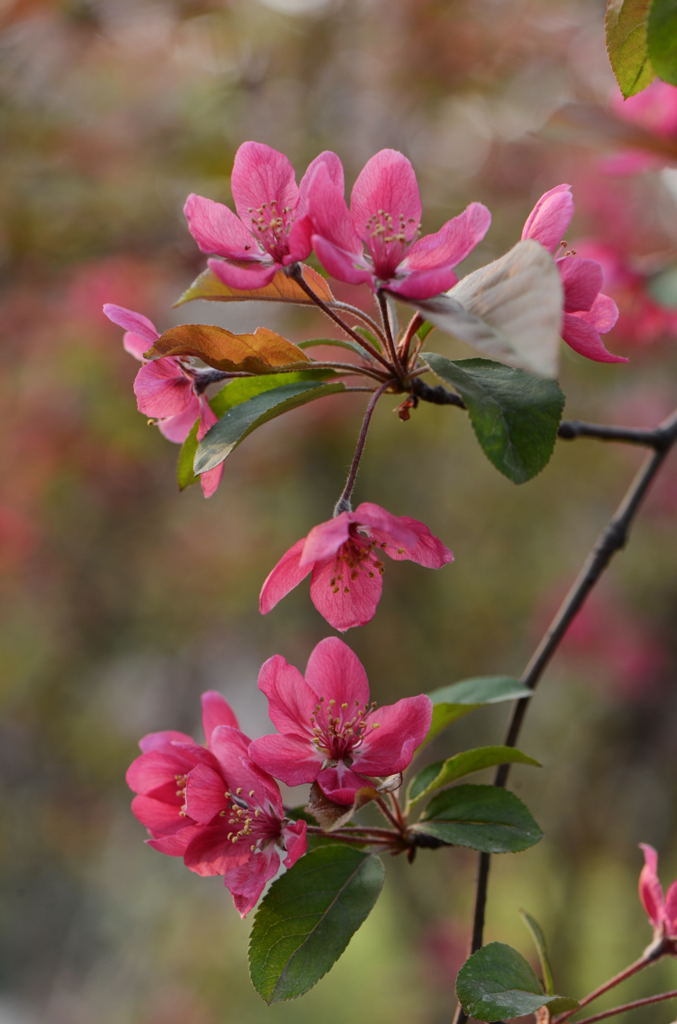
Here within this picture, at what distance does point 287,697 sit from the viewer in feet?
2.01

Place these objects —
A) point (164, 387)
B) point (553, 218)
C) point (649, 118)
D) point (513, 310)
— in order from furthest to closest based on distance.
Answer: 1. point (649, 118)
2. point (164, 387)
3. point (553, 218)
4. point (513, 310)

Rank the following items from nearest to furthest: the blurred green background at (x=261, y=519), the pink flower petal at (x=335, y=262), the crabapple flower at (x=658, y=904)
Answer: the pink flower petal at (x=335, y=262)
the crabapple flower at (x=658, y=904)
the blurred green background at (x=261, y=519)

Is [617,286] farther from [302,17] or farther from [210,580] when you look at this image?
[210,580]

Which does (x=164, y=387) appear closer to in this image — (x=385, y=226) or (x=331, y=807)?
(x=385, y=226)

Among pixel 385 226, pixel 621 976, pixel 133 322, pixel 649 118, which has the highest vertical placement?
pixel 649 118

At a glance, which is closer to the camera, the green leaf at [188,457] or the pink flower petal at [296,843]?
the pink flower petal at [296,843]

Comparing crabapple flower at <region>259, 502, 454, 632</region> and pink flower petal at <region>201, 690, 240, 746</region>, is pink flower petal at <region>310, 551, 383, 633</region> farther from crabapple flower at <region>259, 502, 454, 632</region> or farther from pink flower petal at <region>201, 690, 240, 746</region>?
pink flower petal at <region>201, 690, 240, 746</region>

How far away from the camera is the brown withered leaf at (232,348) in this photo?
57 centimetres

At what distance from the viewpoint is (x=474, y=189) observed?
272cm

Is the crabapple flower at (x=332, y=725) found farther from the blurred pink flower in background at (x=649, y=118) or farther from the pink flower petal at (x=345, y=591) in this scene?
the blurred pink flower in background at (x=649, y=118)

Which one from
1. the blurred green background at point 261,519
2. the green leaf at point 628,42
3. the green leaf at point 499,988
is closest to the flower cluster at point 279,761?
the green leaf at point 499,988

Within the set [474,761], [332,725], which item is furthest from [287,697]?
[474,761]

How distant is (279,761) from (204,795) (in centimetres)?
5

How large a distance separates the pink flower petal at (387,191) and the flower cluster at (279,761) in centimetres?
26
